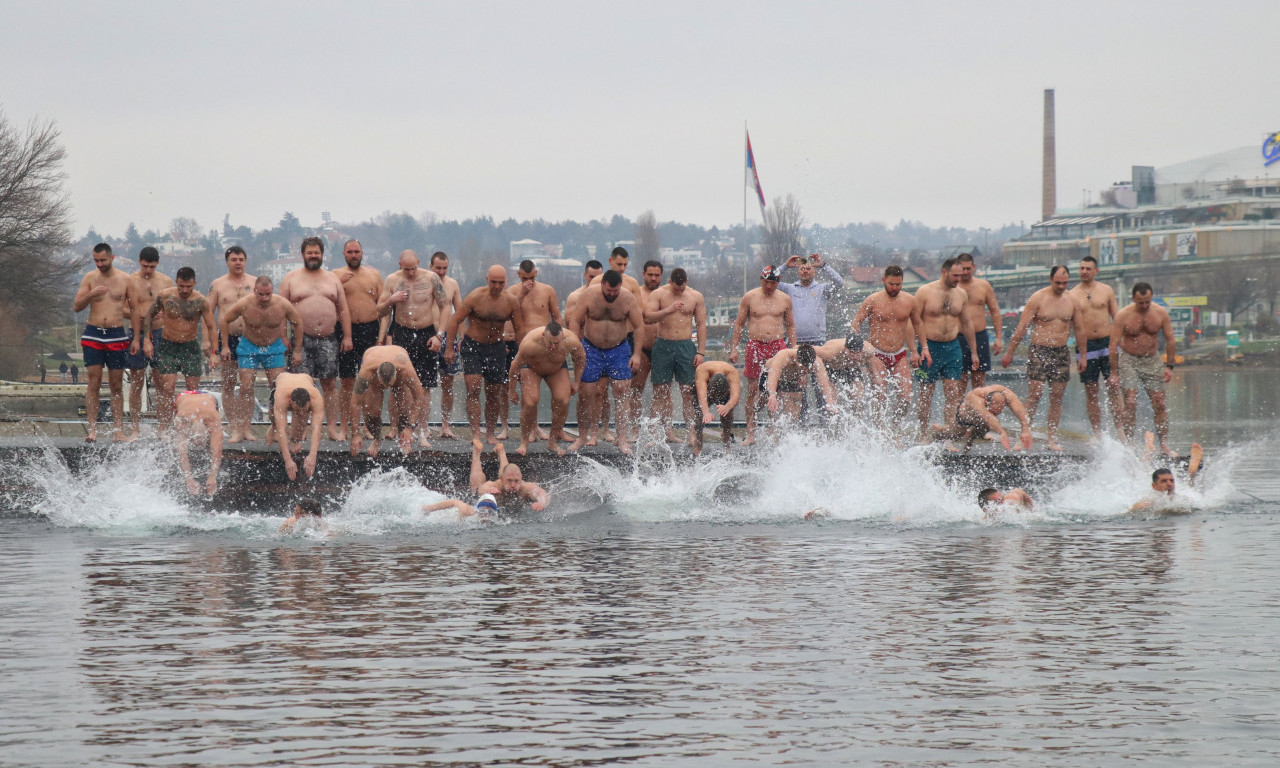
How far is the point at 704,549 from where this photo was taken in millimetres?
12875

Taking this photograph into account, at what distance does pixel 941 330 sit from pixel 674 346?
321 centimetres

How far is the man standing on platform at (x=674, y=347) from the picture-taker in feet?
51.9

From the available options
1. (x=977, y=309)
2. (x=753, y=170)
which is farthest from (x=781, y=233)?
(x=977, y=309)

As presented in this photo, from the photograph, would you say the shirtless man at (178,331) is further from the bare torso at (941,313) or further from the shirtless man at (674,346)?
the bare torso at (941,313)

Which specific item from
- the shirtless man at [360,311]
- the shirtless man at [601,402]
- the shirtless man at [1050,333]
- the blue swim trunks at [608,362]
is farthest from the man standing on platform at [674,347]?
the shirtless man at [1050,333]

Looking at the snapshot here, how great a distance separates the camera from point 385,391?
595 inches

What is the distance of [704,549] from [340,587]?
3595 millimetres

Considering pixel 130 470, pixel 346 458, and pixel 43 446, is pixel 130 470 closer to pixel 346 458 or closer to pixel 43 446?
pixel 43 446

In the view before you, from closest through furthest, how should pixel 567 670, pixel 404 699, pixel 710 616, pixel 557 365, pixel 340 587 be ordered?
pixel 404 699, pixel 567 670, pixel 710 616, pixel 340 587, pixel 557 365

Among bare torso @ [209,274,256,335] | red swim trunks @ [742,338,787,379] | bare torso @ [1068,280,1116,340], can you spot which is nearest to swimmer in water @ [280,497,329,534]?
bare torso @ [209,274,256,335]

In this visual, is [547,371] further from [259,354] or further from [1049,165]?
[1049,165]

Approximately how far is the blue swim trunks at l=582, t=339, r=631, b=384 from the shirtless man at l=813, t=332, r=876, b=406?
2.16m

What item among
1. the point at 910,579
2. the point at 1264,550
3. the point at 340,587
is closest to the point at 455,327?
the point at 340,587

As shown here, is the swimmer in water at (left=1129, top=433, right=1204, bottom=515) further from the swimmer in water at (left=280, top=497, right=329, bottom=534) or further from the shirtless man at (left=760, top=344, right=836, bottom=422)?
the swimmer in water at (left=280, top=497, right=329, bottom=534)
